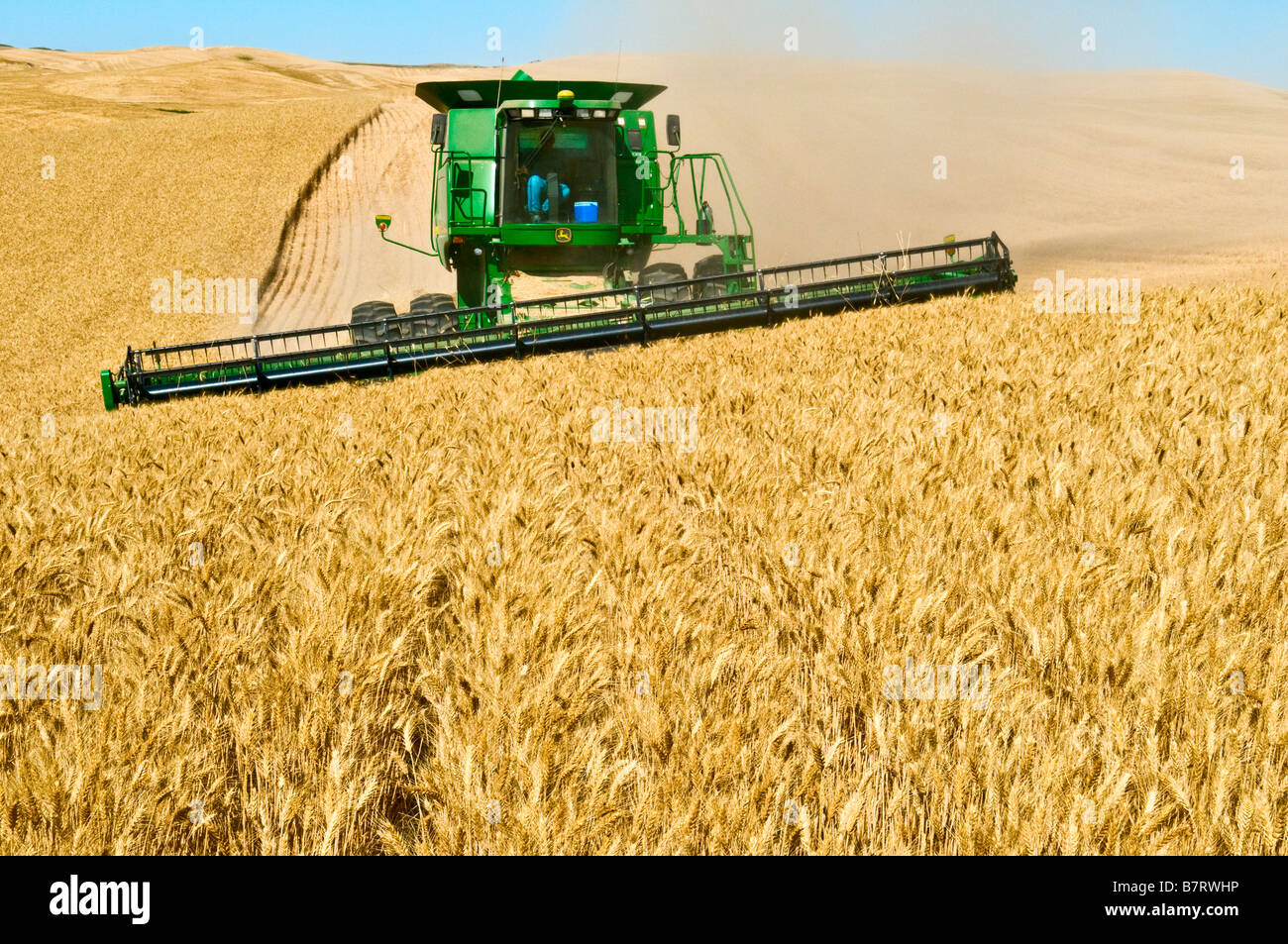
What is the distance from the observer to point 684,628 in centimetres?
238

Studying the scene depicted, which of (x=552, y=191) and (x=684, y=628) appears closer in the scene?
(x=684, y=628)

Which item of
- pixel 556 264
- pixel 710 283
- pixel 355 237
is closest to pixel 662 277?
pixel 710 283

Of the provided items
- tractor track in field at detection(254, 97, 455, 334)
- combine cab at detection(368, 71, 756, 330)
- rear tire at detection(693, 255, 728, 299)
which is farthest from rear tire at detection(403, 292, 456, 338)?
tractor track in field at detection(254, 97, 455, 334)

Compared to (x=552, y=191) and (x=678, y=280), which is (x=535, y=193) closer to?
(x=552, y=191)

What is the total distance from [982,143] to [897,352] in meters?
45.1

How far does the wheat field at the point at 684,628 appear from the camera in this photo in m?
1.63

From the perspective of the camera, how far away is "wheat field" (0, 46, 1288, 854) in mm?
1628

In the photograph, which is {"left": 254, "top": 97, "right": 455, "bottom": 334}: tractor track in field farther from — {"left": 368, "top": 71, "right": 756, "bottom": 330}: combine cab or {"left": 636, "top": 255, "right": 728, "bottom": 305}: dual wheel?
{"left": 636, "top": 255, "right": 728, "bottom": 305}: dual wheel

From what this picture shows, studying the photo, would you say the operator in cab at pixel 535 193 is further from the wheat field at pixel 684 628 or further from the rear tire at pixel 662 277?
the wheat field at pixel 684 628

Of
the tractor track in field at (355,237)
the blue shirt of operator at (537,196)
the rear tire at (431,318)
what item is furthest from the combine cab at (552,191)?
the tractor track in field at (355,237)

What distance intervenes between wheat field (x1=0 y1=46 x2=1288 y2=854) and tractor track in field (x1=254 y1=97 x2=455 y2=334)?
1374 cm

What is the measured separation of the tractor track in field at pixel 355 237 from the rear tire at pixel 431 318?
535 cm

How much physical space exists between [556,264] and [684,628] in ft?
31.0

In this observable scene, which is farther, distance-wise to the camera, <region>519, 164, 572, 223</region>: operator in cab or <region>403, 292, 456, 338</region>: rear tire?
<region>519, 164, 572, 223</region>: operator in cab
